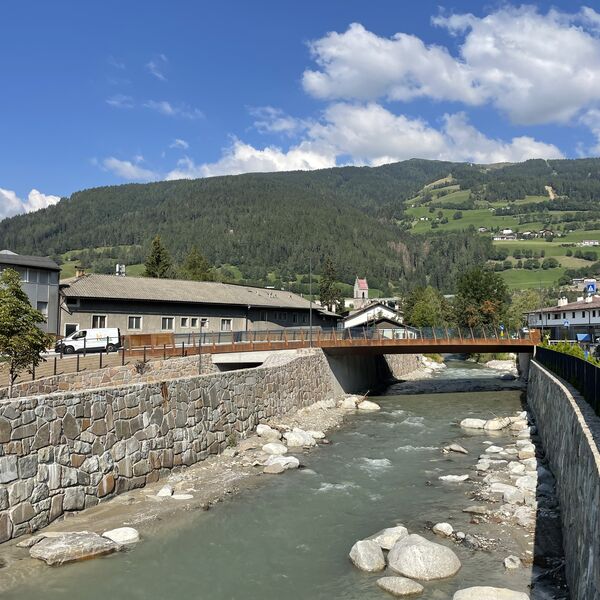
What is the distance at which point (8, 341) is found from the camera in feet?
71.3

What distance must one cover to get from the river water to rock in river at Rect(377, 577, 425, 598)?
0.63 ft

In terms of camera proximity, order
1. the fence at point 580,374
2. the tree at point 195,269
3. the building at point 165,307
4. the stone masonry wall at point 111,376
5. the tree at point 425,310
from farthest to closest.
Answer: the tree at point 425,310 < the tree at point 195,269 < the building at point 165,307 < the stone masonry wall at point 111,376 < the fence at point 580,374

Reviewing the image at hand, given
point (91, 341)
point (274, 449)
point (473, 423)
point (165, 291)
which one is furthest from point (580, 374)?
point (165, 291)

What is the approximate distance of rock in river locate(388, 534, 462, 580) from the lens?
38.9 ft

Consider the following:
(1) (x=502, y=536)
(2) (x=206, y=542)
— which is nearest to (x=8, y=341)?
(2) (x=206, y=542)

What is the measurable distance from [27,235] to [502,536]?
21153 centimetres

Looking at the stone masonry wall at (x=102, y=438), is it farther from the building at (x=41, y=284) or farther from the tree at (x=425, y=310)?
the tree at (x=425, y=310)

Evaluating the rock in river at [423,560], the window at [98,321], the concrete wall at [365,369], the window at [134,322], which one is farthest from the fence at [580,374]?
the window at [98,321]

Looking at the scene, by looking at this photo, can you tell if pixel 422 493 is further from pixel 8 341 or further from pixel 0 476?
pixel 8 341

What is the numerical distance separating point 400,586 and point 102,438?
914 centimetres

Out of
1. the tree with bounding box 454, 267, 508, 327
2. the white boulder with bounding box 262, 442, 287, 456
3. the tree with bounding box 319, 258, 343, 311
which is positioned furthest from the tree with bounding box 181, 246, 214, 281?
the white boulder with bounding box 262, 442, 287, 456

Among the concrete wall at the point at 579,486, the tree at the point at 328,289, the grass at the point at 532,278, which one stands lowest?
the concrete wall at the point at 579,486

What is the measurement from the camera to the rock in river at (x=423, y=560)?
11.9m

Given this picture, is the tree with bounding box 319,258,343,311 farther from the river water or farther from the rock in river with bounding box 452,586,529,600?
the rock in river with bounding box 452,586,529,600
